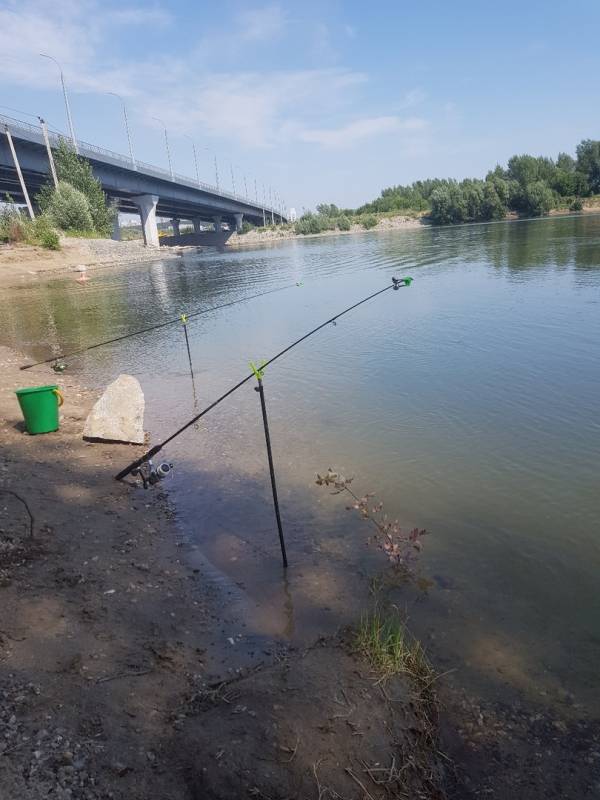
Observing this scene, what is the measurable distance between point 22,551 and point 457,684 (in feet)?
16.0

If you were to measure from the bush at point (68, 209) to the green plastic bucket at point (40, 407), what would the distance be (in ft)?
209

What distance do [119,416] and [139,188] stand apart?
92.8 m

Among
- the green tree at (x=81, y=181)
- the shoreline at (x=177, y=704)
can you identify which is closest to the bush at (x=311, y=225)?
the green tree at (x=81, y=181)

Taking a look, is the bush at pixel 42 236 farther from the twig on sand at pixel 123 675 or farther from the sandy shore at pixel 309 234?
the sandy shore at pixel 309 234

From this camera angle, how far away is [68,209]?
213 feet

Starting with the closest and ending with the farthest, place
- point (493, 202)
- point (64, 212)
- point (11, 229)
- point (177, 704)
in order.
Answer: point (177, 704)
point (11, 229)
point (64, 212)
point (493, 202)

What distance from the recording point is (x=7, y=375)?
14.9 m

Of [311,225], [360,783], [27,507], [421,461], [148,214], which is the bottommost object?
[421,461]

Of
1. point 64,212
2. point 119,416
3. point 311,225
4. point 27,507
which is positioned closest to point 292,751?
point 27,507

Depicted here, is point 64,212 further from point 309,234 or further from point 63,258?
point 309,234

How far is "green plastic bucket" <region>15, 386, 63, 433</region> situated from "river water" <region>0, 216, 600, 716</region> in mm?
2127

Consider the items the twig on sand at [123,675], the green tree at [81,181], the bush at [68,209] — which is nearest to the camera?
the twig on sand at [123,675]

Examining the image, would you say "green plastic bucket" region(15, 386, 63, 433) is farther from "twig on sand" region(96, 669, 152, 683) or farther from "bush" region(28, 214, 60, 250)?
"bush" region(28, 214, 60, 250)

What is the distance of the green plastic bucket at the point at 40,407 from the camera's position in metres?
9.75
